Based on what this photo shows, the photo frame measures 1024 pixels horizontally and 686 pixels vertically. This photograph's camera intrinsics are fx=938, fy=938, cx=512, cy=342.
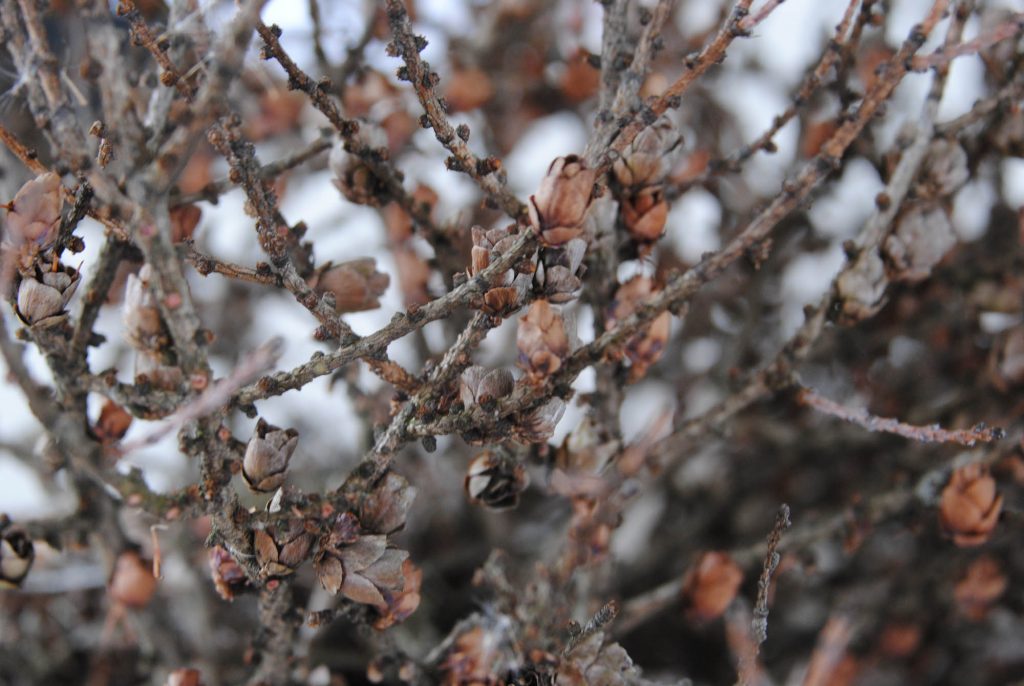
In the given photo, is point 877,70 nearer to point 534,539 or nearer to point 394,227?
point 394,227

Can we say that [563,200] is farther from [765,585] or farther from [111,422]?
[111,422]

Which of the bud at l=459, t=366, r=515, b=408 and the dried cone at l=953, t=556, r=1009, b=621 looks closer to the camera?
the bud at l=459, t=366, r=515, b=408

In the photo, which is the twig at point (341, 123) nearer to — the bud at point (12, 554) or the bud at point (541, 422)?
the bud at point (541, 422)

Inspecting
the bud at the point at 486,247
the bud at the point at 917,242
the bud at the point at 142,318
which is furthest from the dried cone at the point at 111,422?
the bud at the point at 917,242

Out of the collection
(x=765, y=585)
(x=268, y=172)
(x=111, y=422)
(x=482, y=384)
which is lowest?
(x=765, y=585)

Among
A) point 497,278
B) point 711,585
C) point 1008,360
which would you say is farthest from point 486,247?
point 1008,360

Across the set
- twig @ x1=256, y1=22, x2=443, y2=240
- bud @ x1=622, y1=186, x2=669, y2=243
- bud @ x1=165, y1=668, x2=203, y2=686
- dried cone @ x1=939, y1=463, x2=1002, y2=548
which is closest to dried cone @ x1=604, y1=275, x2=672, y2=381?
bud @ x1=622, y1=186, x2=669, y2=243

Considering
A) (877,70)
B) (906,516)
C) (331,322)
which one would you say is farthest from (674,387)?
(331,322)

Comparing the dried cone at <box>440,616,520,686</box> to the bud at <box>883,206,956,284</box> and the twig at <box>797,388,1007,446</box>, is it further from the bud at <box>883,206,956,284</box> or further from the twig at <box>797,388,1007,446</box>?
the bud at <box>883,206,956,284</box>
